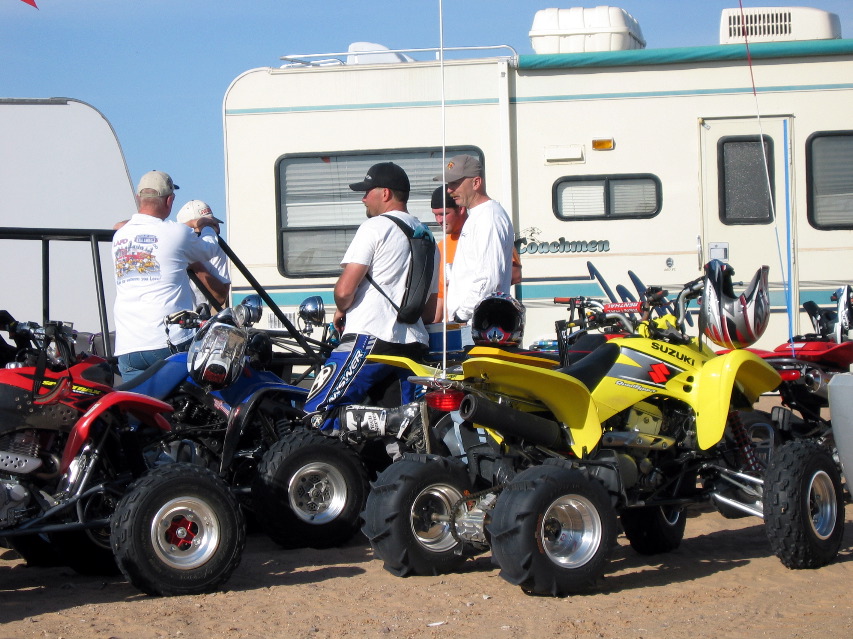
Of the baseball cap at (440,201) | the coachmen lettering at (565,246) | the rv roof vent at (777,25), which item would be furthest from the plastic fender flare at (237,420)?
the rv roof vent at (777,25)

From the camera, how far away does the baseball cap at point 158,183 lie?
607cm

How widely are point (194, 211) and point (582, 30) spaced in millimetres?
3761

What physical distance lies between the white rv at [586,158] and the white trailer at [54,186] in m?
0.96

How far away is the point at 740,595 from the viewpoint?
4461mm

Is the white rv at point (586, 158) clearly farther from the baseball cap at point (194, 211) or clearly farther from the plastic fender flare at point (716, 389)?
the plastic fender flare at point (716, 389)

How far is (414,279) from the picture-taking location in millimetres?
6043

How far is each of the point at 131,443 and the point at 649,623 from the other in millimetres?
2346

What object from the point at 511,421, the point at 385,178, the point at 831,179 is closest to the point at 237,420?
the point at 385,178

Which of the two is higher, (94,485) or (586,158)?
(586,158)

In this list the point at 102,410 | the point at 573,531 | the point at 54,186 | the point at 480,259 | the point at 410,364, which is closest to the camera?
the point at 573,531

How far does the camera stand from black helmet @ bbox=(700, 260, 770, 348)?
4.99m

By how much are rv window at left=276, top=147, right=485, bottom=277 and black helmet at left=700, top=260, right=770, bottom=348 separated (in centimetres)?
425

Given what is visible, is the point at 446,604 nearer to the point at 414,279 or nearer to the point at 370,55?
the point at 414,279

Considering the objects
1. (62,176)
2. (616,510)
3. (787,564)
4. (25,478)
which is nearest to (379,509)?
(616,510)
